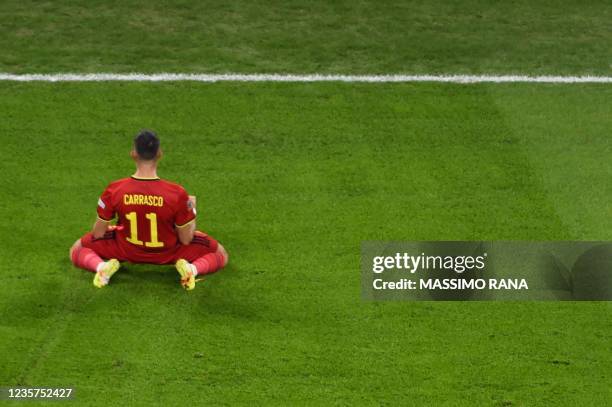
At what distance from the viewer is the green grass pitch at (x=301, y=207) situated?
8719mm

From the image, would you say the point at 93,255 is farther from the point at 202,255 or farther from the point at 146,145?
the point at 146,145

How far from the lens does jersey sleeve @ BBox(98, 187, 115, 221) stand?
31.3 feet

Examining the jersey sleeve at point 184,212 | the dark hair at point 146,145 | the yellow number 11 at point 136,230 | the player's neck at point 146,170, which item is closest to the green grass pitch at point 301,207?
the yellow number 11 at point 136,230

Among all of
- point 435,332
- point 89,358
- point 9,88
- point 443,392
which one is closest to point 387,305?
point 435,332

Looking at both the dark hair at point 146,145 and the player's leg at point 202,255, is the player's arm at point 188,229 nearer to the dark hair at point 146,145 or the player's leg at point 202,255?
the player's leg at point 202,255

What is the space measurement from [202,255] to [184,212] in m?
0.43

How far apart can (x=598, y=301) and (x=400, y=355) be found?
158 cm

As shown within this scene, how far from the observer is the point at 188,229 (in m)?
9.66

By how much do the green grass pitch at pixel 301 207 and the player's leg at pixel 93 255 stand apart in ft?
0.34

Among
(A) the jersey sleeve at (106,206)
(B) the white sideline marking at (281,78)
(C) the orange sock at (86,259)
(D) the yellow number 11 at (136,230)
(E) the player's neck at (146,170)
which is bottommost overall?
(C) the orange sock at (86,259)

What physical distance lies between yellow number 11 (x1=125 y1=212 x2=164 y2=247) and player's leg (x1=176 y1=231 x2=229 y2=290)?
20cm

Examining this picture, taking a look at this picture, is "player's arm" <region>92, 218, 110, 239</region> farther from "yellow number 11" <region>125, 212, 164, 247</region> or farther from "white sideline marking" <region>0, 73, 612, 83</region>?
"white sideline marking" <region>0, 73, 612, 83</region>

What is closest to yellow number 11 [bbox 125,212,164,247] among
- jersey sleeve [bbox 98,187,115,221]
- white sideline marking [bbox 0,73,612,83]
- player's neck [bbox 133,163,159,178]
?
jersey sleeve [bbox 98,187,115,221]

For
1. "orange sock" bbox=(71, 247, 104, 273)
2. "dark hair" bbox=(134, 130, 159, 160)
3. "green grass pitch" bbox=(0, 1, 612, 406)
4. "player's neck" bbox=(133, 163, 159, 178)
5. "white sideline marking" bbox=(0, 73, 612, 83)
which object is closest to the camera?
"green grass pitch" bbox=(0, 1, 612, 406)
